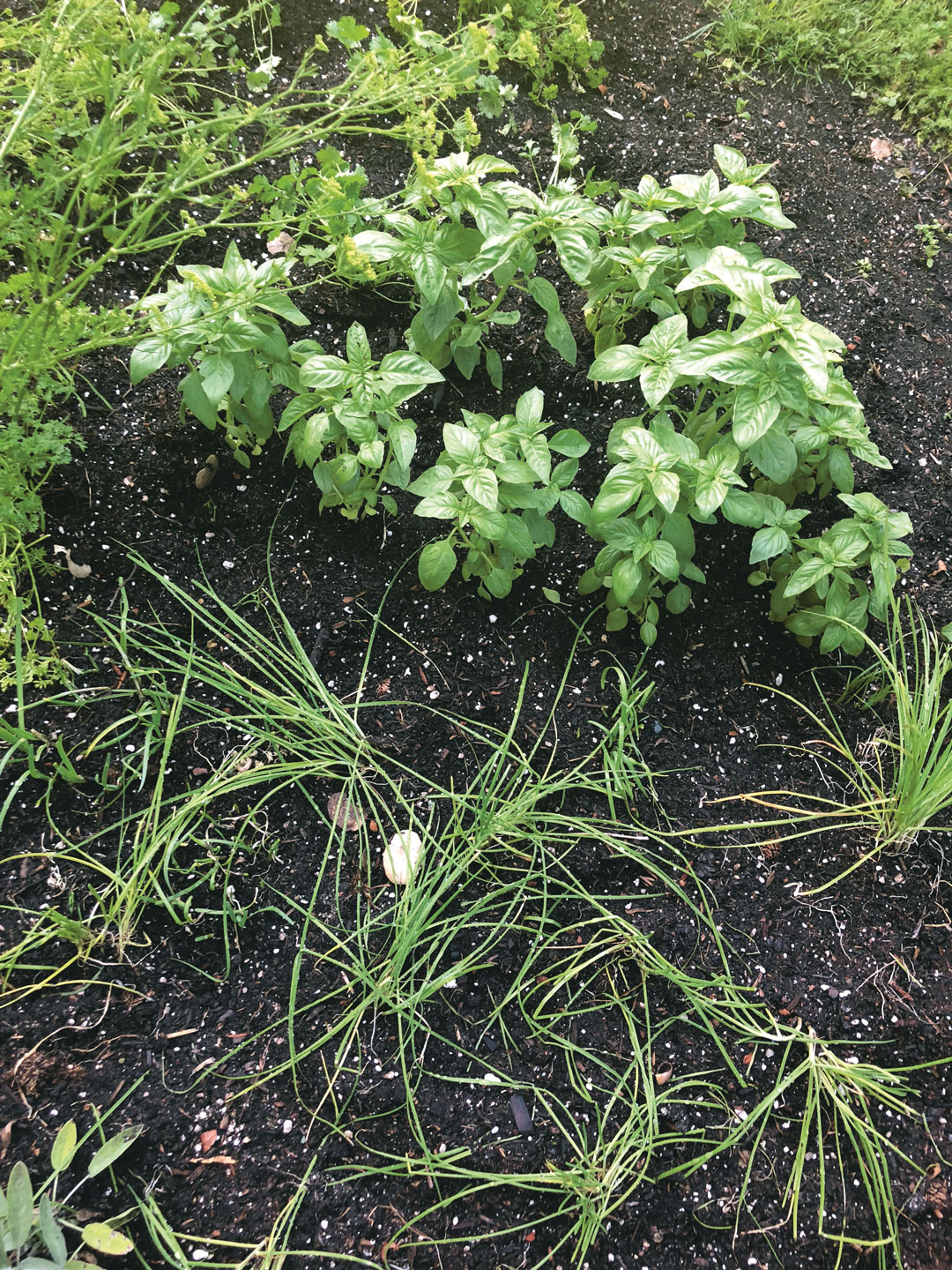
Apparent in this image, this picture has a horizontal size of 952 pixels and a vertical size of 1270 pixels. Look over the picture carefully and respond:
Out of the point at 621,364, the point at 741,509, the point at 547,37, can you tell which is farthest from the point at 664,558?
the point at 547,37

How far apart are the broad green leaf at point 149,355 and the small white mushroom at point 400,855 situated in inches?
41.2

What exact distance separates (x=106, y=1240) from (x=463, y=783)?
0.94m

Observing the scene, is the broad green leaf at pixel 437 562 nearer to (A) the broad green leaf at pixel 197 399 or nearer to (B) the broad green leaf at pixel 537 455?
(B) the broad green leaf at pixel 537 455

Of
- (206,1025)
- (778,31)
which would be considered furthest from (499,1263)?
(778,31)

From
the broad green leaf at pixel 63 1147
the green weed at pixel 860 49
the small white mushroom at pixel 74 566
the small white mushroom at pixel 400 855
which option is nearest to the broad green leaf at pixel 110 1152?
the broad green leaf at pixel 63 1147

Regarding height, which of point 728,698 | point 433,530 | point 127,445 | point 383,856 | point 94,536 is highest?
point 127,445

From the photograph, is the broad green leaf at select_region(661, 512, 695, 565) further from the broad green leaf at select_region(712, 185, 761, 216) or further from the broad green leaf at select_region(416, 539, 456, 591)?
the broad green leaf at select_region(712, 185, 761, 216)

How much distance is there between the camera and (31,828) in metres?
1.49

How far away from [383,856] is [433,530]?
806 mm

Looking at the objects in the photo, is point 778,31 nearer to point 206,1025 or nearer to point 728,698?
point 728,698

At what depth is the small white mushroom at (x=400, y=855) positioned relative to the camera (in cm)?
155

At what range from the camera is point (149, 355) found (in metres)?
1.50

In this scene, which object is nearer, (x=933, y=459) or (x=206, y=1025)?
(x=206, y=1025)

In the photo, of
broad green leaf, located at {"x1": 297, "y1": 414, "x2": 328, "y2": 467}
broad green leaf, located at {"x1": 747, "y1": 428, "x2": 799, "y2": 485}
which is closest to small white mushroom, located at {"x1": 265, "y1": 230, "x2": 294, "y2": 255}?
broad green leaf, located at {"x1": 297, "y1": 414, "x2": 328, "y2": 467}
